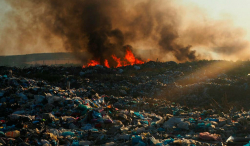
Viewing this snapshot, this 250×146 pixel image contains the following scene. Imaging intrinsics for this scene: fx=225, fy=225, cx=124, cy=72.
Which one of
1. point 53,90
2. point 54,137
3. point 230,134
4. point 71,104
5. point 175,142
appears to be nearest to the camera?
point 175,142

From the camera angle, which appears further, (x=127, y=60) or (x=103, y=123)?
(x=127, y=60)

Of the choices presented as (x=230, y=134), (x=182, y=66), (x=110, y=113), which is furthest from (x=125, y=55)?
(x=230, y=134)

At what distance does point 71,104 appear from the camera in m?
7.01

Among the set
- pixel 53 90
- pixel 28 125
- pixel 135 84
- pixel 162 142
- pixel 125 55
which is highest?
pixel 125 55

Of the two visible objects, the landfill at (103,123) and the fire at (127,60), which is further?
the fire at (127,60)

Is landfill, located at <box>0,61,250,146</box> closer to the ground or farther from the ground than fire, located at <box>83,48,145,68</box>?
closer to the ground

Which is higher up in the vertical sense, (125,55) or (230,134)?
(125,55)

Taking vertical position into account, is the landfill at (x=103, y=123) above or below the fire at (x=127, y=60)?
below

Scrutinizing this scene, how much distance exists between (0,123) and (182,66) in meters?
16.4

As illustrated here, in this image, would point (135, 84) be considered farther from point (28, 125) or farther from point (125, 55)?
point (125, 55)

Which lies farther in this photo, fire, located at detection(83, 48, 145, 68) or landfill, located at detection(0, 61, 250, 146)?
fire, located at detection(83, 48, 145, 68)

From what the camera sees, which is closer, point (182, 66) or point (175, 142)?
point (175, 142)

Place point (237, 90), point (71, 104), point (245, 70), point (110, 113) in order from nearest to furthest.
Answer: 1. point (110, 113)
2. point (71, 104)
3. point (237, 90)
4. point (245, 70)

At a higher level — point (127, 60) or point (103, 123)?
point (127, 60)
